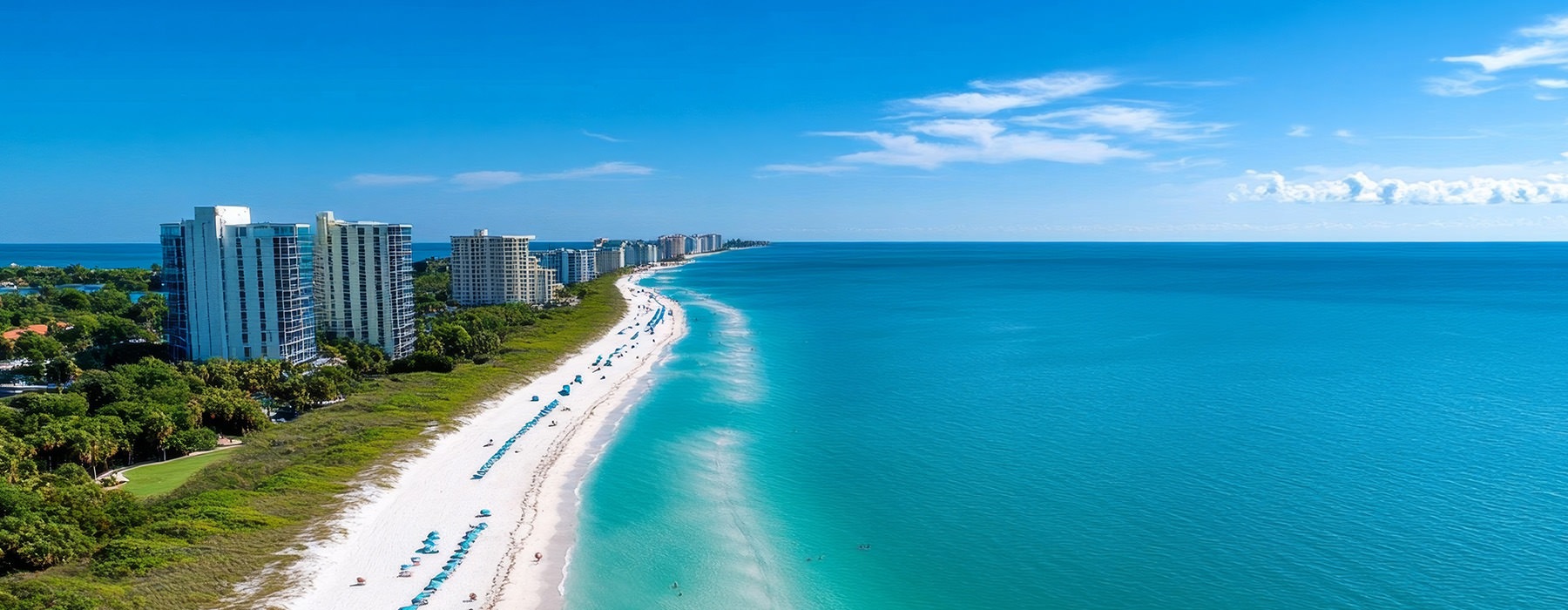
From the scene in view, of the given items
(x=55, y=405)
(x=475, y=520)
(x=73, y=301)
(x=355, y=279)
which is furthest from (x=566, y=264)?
(x=475, y=520)

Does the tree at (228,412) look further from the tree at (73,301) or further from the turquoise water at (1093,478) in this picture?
the tree at (73,301)

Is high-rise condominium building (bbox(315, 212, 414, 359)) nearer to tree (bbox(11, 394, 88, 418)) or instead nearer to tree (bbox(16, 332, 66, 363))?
tree (bbox(16, 332, 66, 363))

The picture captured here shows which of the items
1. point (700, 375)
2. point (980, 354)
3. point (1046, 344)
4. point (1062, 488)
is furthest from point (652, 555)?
point (1046, 344)

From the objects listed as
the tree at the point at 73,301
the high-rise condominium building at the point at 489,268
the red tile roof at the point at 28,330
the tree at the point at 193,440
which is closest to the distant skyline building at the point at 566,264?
the high-rise condominium building at the point at 489,268

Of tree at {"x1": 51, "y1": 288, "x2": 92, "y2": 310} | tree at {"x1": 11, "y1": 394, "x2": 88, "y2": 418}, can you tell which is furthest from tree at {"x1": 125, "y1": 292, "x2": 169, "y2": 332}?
tree at {"x1": 11, "y1": 394, "x2": 88, "y2": 418}

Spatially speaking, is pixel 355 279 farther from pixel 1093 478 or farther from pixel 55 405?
pixel 1093 478

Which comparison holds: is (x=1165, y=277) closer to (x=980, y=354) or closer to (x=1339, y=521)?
(x=980, y=354)
